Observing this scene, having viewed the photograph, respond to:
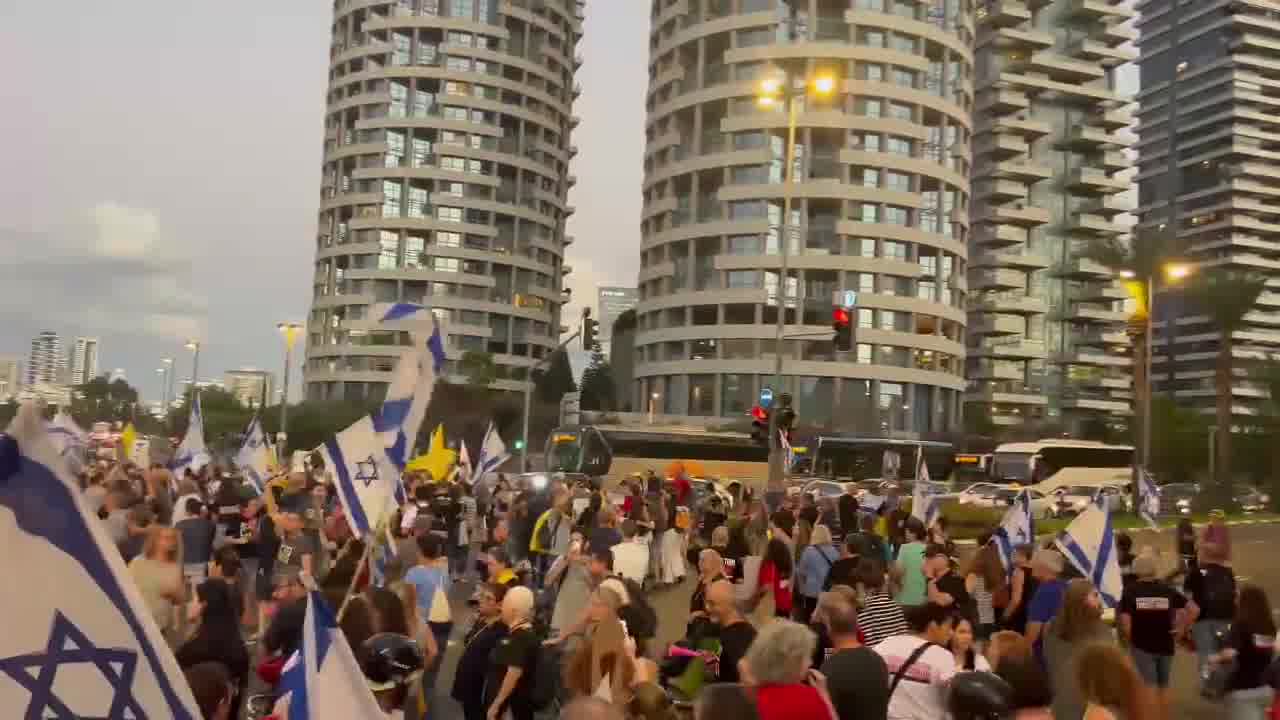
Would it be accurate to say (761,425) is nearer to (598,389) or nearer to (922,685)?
(922,685)

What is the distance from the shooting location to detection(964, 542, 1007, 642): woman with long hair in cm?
1047

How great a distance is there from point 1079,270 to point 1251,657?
99.3 meters

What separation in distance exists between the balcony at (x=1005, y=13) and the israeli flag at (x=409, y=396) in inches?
3760

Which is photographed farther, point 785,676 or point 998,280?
point 998,280

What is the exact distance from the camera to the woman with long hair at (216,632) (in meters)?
6.23

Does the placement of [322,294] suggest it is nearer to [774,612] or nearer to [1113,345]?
[1113,345]

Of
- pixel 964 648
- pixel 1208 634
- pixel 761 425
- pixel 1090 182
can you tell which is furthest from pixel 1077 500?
pixel 1090 182

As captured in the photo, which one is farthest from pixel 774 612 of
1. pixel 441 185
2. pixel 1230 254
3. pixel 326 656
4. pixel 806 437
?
pixel 1230 254

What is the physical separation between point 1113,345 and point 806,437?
5604 cm

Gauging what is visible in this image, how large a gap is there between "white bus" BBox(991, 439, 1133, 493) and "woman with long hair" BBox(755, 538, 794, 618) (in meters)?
42.9

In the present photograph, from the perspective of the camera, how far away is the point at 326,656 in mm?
3791

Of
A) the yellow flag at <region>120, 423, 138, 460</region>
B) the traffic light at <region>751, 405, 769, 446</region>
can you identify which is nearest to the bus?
the traffic light at <region>751, 405, 769, 446</region>

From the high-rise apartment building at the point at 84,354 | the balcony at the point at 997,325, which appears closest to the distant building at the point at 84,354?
the high-rise apartment building at the point at 84,354

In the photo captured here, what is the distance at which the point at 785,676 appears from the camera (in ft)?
15.2
